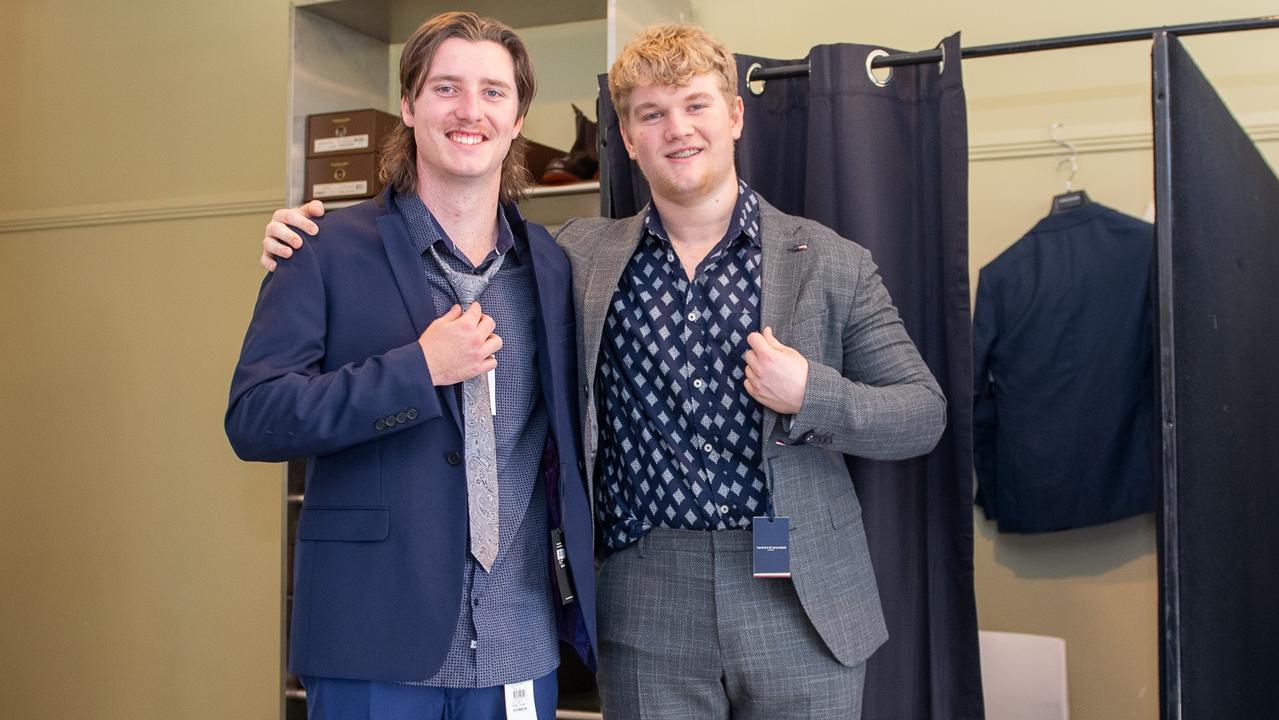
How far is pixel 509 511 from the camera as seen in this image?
6.07 ft

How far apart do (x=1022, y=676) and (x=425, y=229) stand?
2.11 m

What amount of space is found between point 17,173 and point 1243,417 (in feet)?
14.1

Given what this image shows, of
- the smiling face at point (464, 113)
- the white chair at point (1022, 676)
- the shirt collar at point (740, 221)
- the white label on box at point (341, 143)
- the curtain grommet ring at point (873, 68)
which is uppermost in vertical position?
the white label on box at point (341, 143)

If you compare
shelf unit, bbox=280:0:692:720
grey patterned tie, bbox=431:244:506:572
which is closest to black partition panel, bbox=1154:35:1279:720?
grey patterned tie, bbox=431:244:506:572

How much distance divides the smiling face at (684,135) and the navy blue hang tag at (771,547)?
0.56 metres

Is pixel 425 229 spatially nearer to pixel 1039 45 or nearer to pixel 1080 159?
pixel 1039 45

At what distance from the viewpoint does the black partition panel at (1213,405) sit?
175 cm

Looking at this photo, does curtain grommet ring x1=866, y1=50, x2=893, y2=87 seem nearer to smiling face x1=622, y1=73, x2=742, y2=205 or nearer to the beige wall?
smiling face x1=622, y1=73, x2=742, y2=205

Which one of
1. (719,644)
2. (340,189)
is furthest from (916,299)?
(340,189)

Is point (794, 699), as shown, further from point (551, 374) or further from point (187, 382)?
point (187, 382)

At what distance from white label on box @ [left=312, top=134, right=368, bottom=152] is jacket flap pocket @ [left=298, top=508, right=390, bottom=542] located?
186cm

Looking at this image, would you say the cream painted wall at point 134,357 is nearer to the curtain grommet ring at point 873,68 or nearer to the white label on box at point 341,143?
the white label on box at point 341,143

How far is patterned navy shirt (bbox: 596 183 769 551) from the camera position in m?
1.97

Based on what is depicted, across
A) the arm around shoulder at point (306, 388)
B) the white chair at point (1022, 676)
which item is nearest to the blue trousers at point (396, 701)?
the arm around shoulder at point (306, 388)
